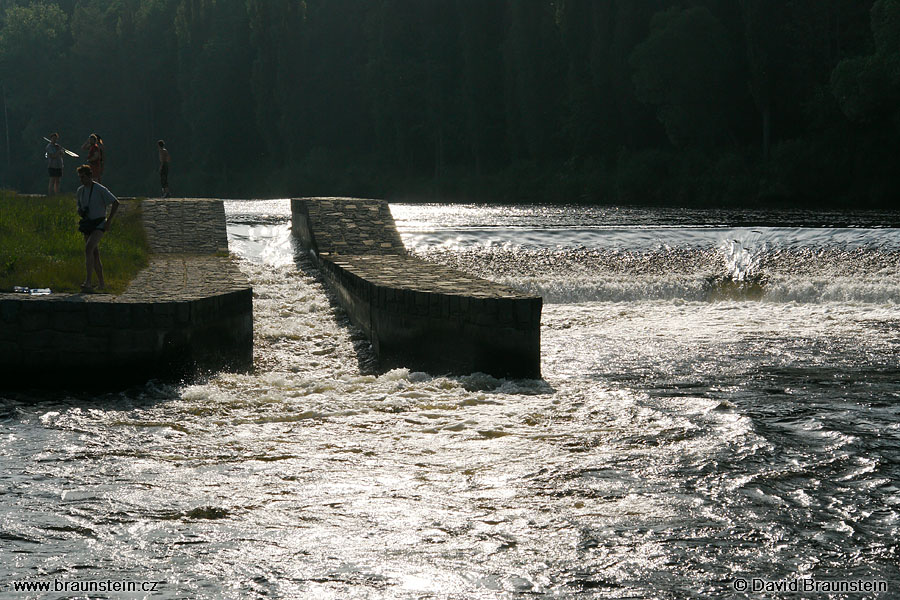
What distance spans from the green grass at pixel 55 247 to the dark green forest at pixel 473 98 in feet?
81.5

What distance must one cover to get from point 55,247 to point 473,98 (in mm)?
42204

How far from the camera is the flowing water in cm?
498

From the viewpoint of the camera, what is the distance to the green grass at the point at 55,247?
1124 centimetres

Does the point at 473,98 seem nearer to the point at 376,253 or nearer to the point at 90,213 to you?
the point at 376,253

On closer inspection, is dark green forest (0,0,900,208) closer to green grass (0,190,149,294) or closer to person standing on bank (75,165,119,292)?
green grass (0,190,149,294)

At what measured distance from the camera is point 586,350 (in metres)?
11.3

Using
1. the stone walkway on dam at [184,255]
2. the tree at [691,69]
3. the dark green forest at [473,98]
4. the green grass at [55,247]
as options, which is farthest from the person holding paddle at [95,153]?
the tree at [691,69]

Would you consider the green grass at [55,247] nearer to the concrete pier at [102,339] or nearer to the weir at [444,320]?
the concrete pier at [102,339]

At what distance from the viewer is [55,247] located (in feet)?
44.2

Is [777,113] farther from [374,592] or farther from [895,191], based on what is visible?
[374,592]

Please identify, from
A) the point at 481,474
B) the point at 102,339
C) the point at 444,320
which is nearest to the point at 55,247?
the point at 102,339

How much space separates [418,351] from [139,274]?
4539mm

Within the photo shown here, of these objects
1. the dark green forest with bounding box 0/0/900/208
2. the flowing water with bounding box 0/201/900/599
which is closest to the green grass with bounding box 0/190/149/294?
the flowing water with bounding box 0/201/900/599

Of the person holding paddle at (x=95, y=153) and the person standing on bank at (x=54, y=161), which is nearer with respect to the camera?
the person holding paddle at (x=95, y=153)
